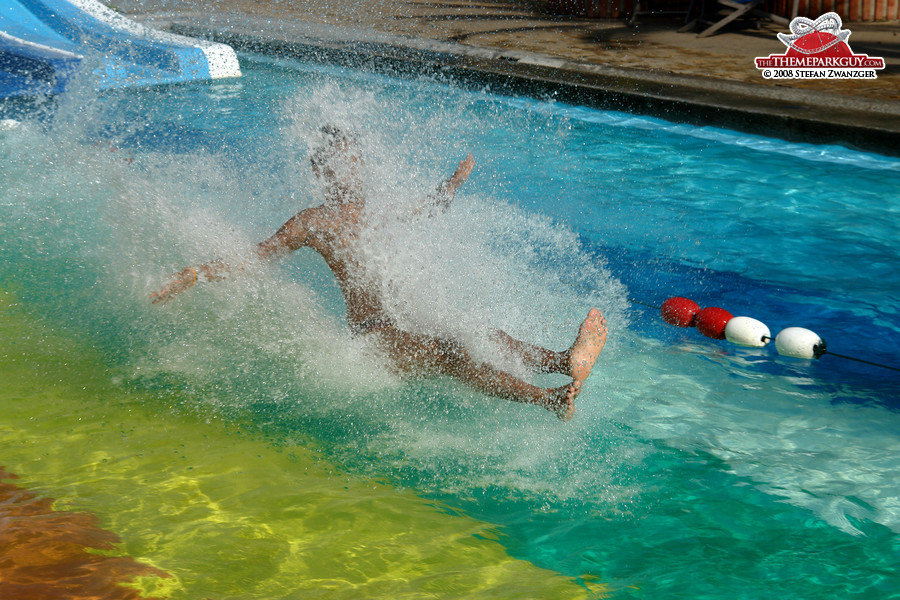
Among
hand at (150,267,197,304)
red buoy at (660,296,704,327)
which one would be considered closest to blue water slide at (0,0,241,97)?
hand at (150,267,197,304)

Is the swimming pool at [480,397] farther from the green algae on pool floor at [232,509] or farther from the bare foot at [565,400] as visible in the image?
the bare foot at [565,400]

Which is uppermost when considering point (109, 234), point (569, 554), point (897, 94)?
point (897, 94)

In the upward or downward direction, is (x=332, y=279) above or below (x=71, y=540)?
above

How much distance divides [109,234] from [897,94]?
6913 millimetres

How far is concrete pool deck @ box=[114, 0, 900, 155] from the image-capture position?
6840 mm

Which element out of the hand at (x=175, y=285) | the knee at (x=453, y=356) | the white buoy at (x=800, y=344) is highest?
the hand at (x=175, y=285)

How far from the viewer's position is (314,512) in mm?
3012

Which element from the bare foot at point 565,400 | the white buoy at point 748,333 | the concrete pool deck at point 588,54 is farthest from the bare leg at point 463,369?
the concrete pool deck at point 588,54

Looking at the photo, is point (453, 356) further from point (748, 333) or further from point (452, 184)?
point (748, 333)

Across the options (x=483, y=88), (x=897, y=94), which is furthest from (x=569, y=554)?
(x=483, y=88)

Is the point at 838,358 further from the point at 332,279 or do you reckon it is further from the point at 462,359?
the point at 332,279

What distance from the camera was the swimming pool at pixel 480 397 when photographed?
282 centimetres

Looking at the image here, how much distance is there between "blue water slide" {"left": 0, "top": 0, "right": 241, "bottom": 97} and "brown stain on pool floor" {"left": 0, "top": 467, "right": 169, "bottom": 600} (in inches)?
306

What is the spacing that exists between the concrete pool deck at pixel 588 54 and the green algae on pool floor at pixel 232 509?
5.33 metres
